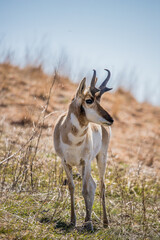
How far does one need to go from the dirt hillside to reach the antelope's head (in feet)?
17.6

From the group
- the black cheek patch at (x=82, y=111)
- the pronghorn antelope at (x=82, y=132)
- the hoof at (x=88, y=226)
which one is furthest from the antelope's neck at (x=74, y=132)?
the hoof at (x=88, y=226)

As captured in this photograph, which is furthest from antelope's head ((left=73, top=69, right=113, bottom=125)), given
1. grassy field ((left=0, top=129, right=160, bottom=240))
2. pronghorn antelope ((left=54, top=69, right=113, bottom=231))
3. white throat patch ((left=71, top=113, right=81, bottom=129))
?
grassy field ((left=0, top=129, right=160, bottom=240))

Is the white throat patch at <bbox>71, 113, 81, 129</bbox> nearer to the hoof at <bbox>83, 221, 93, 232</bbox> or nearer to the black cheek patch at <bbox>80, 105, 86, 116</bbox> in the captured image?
the black cheek patch at <bbox>80, 105, 86, 116</bbox>

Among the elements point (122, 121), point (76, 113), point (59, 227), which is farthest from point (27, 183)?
point (122, 121)

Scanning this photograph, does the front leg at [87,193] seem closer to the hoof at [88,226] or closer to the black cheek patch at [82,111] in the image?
the hoof at [88,226]

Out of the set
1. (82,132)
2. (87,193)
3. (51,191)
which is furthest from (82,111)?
(51,191)

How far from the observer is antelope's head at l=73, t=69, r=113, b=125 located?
4488mm

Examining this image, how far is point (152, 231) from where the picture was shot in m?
4.54

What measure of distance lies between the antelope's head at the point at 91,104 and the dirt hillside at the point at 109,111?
17.6 ft

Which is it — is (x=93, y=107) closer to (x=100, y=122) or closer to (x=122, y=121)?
(x=100, y=122)

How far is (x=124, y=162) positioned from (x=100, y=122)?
557 centimetres

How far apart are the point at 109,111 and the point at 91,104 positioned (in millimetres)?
8753

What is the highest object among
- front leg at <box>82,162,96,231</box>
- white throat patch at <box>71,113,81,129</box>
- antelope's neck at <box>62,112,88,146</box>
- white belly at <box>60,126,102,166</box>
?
white throat patch at <box>71,113,81,129</box>

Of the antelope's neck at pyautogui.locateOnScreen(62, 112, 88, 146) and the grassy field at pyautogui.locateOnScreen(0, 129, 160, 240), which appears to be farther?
Result: the antelope's neck at pyautogui.locateOnScreen(62, 112, 88, 146)
